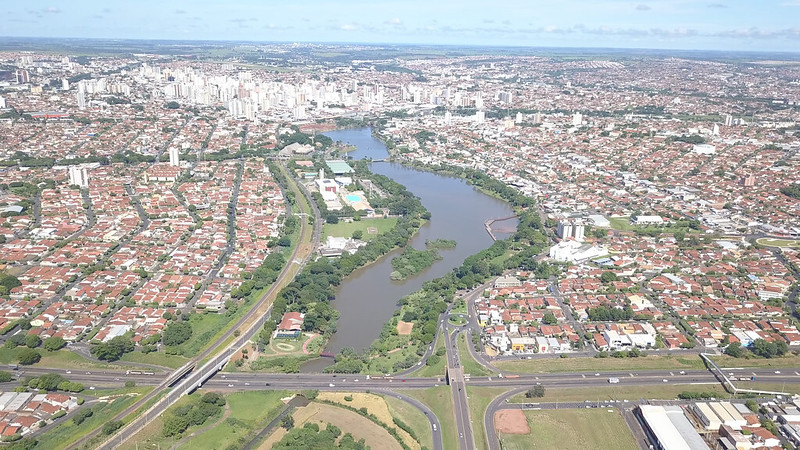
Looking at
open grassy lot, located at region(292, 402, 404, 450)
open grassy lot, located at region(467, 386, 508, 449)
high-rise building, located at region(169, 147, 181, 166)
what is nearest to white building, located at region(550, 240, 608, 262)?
open grassy lot, located at region(467, 386, 508, 449)

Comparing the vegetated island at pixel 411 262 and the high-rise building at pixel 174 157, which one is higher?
the high-rise building at pixel 174 157

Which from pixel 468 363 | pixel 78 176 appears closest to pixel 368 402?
pixel 468 363

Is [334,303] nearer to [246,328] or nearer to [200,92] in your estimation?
[246,328]

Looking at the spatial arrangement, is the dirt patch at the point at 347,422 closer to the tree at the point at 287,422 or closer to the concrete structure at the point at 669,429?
the tree at the point at 287,422

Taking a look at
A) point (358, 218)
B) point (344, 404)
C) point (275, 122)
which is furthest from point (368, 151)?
point (344, 404)

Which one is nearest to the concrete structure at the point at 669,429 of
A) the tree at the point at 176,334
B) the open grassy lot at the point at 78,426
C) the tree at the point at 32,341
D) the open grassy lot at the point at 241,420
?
the open grassy lot at the point at 241,420

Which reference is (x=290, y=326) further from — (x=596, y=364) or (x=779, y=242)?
(x=779, y=242)

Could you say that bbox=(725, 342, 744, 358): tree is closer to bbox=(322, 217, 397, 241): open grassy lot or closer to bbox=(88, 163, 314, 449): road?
bbox=(88, 163, 314, 449): road
